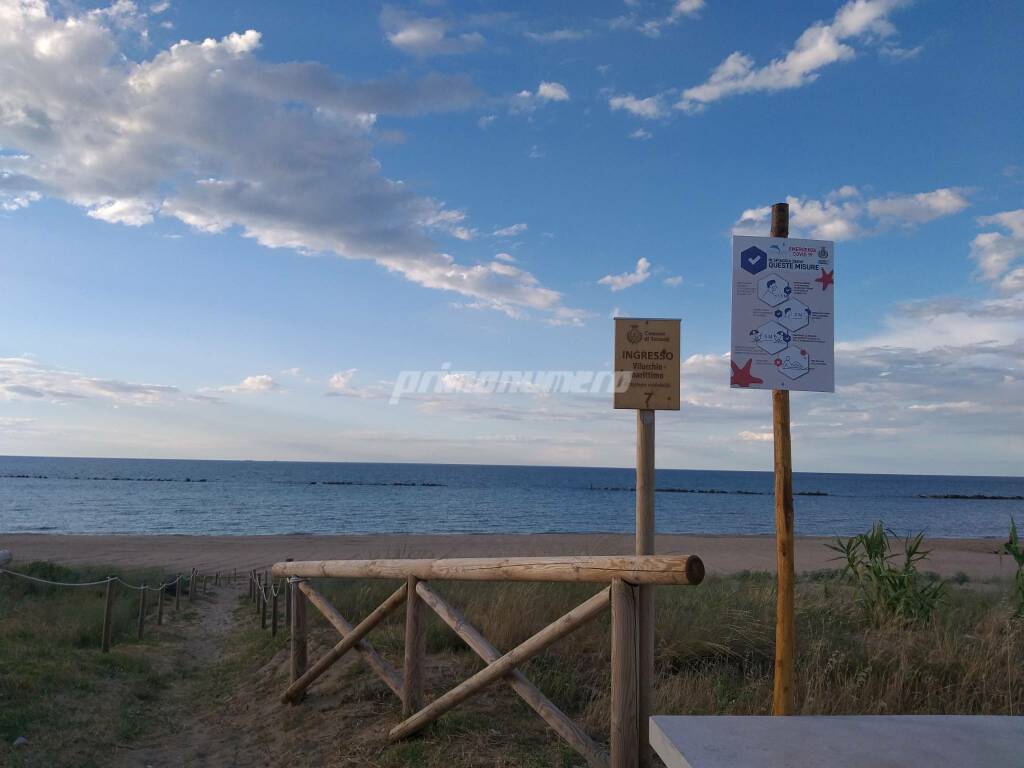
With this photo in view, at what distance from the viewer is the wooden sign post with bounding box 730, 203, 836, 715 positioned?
434 cm

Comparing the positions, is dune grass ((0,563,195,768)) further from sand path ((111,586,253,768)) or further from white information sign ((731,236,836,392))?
white information sign ((731,236,836,392))

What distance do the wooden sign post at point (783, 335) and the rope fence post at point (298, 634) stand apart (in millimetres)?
4005

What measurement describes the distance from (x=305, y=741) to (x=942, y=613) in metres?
6.50

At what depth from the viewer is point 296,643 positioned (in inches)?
264

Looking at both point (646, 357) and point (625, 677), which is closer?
point (625, 677)

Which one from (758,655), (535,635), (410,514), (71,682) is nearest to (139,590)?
(71,682)

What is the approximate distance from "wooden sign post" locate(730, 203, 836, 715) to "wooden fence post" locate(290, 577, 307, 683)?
4007mm

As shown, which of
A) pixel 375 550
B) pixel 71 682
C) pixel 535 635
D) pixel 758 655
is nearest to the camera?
pixel 535 635

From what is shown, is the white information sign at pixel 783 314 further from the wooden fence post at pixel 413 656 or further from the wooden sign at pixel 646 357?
the wooden fence post at pixel 413 656

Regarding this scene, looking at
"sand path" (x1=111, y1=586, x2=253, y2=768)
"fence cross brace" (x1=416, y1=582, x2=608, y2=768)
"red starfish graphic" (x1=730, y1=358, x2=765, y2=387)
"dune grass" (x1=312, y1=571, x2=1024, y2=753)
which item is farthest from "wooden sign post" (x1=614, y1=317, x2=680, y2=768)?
"sand path" (x1=111, y1=586, x2=253, y2=768)

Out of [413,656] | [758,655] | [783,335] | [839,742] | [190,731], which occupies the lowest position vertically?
[190,731]

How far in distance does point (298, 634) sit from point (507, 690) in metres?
2.05

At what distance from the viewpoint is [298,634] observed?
674 cm

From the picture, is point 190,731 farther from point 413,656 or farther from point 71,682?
point 413,656
